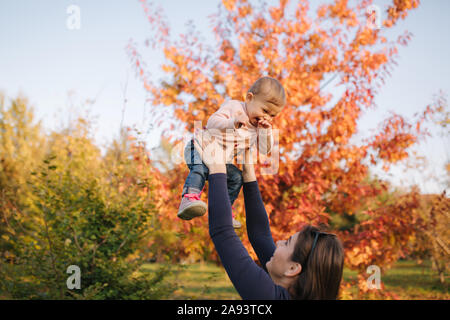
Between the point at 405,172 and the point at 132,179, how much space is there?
539 cm

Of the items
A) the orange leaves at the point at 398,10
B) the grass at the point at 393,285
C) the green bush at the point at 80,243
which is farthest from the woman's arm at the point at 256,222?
the grass at the point at 393,285

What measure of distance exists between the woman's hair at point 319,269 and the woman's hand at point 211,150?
481 millimetres

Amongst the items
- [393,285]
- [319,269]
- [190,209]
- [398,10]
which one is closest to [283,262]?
[319,269]

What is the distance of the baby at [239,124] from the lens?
5.45 feet

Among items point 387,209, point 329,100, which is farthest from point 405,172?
point 329,100

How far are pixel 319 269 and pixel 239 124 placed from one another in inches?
28.1

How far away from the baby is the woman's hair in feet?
1.64

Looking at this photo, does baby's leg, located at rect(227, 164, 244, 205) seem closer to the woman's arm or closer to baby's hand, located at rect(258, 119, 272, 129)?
the woman's arm

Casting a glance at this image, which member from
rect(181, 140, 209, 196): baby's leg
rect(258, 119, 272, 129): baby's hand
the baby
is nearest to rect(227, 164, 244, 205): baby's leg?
the baby

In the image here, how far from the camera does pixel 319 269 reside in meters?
1.37

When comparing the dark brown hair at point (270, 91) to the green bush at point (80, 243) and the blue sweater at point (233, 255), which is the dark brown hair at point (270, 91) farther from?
the green bush at point (80, 243)

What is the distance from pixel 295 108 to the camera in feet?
14.7

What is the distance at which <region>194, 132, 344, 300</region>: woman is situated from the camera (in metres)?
1.29

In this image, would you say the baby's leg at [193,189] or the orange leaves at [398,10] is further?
the orange leaves at [398,10]
